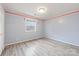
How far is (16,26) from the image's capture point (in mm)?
4746

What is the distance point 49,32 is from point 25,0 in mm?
5243

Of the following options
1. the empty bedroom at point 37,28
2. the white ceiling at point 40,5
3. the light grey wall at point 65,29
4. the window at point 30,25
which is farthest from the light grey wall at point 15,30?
the light grey wall at point 65,29

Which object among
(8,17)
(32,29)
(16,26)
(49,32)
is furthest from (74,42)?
(8,17)

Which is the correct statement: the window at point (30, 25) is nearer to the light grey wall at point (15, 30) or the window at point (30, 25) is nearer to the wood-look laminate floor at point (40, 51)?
the light grey wall at point (15, 30)

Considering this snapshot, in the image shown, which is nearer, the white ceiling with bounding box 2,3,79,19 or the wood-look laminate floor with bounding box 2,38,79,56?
the wood-look laminate floor with bounding box 2,38,79,56

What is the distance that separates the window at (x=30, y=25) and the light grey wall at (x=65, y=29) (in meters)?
1.41

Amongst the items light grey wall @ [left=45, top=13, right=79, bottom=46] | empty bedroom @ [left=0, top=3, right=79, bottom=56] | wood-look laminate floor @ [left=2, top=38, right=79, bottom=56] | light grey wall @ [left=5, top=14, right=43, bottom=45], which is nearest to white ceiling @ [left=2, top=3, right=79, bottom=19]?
empty bedroom @ [left=0, top=3, right=79, bottom=56]

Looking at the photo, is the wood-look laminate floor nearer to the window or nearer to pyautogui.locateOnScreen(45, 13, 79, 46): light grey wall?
pyautogui.locateOnScreen(45, 13, 79, 46): light grey wall

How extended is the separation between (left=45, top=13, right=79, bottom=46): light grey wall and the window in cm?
141

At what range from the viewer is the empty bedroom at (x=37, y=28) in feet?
11.2

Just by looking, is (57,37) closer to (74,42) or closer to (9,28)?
(74,42)

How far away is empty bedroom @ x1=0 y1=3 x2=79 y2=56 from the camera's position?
135 inches

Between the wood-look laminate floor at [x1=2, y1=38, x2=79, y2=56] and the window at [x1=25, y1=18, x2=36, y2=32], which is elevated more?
the window at [x1=25, y1=18, x2=36, y2=32]

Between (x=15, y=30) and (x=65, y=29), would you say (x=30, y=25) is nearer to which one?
(x=15, y=30)
